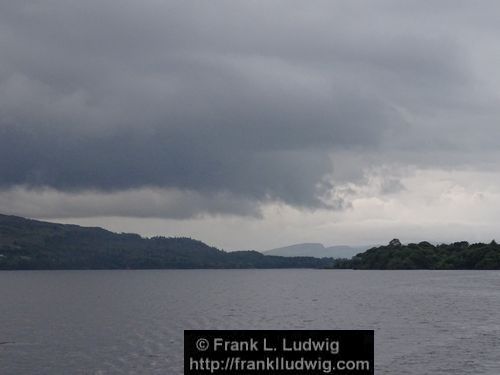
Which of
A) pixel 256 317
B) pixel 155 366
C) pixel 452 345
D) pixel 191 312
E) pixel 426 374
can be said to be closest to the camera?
pixel 426 374

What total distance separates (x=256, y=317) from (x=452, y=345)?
6006 centimetres

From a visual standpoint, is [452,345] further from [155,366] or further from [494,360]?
[155,366]

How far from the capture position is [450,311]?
156250 millimetres

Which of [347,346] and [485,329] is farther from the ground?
[347,346]

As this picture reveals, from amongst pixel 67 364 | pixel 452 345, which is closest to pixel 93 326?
pixel 67 364

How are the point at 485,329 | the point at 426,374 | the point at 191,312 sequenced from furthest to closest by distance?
1. the point at 191,312
2. the point at 485,329
3. the point at 426,374

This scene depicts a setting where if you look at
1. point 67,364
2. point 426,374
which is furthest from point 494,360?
point 67,364

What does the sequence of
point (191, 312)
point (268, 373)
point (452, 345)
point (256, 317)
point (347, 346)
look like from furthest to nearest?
1. point (191, 312)
2. point (256, 317)
3. point (452, 345)
4. point (268, 373)
5. point (347, 346)

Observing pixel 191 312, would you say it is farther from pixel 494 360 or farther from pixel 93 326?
pixel 494 360

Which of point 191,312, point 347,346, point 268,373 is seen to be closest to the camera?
point 347,346

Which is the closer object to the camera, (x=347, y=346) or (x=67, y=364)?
(x=347, y=346)

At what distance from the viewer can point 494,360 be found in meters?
81.3

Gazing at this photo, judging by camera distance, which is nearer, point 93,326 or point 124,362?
point 124,362

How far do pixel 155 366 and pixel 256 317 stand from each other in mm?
70020
